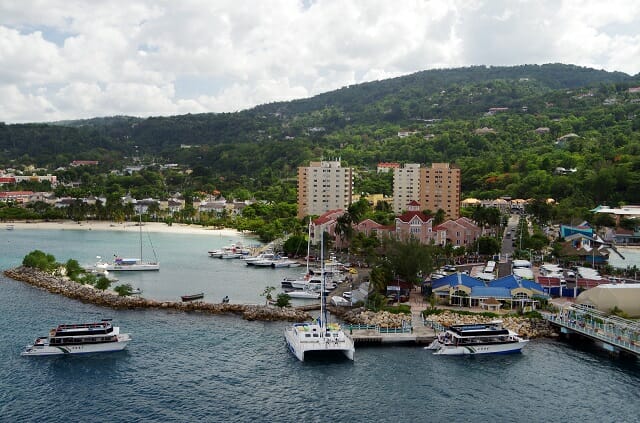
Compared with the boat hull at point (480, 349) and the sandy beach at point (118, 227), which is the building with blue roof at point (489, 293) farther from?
the sandy beach at point (118, 227)

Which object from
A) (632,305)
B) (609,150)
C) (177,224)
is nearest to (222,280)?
(632,305)

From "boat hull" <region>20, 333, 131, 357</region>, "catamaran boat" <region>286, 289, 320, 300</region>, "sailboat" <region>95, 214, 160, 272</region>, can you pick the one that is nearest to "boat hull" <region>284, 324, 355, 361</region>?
"boat hull" <region>20, 333, 131, 357</region>

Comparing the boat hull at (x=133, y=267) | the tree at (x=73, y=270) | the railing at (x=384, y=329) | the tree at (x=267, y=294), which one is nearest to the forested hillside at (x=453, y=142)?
the tree at (x=267, y=294)

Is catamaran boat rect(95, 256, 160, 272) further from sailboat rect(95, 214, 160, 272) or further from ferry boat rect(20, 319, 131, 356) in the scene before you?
ferry boat rect(20, 319, 131, 356)

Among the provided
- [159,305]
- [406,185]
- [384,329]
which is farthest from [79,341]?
[406,185]

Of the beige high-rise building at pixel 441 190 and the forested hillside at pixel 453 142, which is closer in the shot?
the beige high-rise building at pixel 441 190

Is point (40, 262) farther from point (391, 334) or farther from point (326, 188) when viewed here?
point (326, 188)

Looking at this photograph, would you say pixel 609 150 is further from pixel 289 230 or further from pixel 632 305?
pixel 632 305
